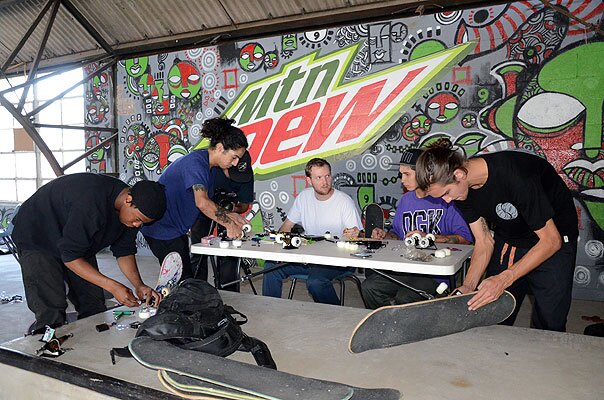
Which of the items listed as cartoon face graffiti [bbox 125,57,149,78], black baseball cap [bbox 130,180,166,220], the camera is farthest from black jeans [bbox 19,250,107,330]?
cartoon face graffiti [bbox 125,57,149,78]

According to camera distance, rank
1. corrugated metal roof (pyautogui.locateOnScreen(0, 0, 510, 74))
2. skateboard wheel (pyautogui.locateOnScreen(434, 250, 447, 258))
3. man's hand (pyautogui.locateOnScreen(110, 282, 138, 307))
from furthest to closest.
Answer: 1. corrugated metal roof (pyautogui.locateOnScreen(0, 0, 510, 74))
2. skateboard wheel (pyautogui.locateOnScreen(434, 250, 447, 258))
3. man's hand (pyautogui.locateOnScreen(110, 282, 138, 307))

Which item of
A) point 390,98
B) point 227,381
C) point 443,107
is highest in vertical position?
point 390,98

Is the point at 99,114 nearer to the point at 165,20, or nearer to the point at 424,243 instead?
the point at 165,20

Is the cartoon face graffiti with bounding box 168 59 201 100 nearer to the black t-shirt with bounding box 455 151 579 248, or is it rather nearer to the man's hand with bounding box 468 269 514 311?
the black t-shirt with bounding box 455 151 579 248

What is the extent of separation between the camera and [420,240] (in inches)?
117

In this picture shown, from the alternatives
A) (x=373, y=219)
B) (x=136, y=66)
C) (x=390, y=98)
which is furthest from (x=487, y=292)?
(x=136, y=66)

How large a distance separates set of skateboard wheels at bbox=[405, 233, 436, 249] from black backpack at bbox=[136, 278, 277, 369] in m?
1.49

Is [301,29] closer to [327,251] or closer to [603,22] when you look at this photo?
[603,22]

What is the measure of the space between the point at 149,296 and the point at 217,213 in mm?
1038

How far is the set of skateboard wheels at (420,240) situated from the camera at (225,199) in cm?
132

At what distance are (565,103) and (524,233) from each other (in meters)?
2.60

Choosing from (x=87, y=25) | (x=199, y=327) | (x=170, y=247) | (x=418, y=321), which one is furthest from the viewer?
(x=87, y=25)

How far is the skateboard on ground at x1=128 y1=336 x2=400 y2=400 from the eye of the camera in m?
1.35

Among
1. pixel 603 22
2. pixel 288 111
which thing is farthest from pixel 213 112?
pixel 603 22
